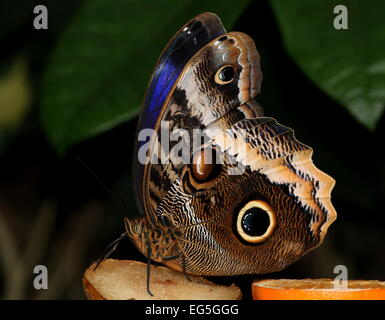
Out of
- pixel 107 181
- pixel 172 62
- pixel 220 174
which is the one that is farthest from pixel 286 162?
pixel 107 181

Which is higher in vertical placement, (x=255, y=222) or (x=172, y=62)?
(x=172, y=62)

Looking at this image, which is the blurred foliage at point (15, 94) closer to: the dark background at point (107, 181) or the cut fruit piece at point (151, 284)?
the dark background at point (107, 181)

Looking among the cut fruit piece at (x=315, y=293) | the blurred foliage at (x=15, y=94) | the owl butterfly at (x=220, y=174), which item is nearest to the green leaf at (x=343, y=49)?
the owl butterfly at (x=220, y=174)

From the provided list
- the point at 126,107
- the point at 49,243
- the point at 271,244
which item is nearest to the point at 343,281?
the point at 271,244

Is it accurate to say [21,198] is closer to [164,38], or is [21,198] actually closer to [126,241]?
[126,241]

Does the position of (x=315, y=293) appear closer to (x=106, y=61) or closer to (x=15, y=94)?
(x=106, y=61)

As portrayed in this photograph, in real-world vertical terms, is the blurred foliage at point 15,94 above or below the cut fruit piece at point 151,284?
above

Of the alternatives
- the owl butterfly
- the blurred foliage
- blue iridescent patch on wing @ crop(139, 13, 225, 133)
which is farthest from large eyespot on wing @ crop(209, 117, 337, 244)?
the blurred foliage
